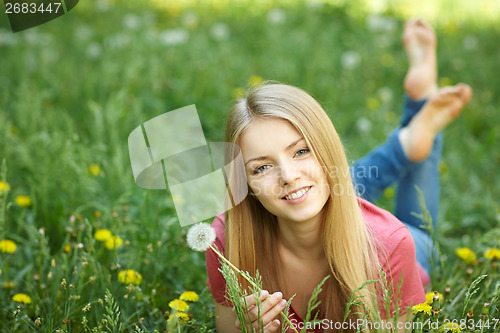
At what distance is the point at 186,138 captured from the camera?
2.44 m

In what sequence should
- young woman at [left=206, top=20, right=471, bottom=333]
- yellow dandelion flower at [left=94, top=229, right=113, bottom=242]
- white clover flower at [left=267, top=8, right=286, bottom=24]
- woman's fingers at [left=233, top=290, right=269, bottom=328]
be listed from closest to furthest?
woman's fingers at [left=233, top=290, right=269, bottom=328], young woman at [left=206, top=20, right=471, bottom=333], yellow dandelion flower at [left=94, top=229, right=113, bottom=242], white clover flower at [left=267, top=8, right=286, bottom=24]

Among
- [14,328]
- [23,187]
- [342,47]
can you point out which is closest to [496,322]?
[14,328]

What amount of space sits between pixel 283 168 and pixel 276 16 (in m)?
2.68

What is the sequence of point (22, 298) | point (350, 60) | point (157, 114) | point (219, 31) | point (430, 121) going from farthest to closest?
1. point (219, 31)
2. point (350, 60)
3. point (157, 114)
4. point (430, 121)
5. point (22, 298)

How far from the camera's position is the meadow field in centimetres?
148

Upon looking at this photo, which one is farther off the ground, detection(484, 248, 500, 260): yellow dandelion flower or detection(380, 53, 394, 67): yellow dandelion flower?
detection(380, 53, 394, 67): yellow dandelion flower

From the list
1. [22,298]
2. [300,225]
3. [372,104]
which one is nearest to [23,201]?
[22,298]

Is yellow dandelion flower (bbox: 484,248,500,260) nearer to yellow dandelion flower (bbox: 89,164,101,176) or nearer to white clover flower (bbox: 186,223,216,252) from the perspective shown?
white clover flower (bbox: 186,223,216,252)

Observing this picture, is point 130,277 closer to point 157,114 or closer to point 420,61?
point 157,114

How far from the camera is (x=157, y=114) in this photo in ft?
8.77

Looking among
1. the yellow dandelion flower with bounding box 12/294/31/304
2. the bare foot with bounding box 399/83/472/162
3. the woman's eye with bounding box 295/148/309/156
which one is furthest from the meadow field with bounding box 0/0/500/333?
the bare foot with bounding box 399/83/472/162

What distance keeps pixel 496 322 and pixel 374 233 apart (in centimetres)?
35

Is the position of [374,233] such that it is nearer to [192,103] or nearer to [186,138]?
[186,138]

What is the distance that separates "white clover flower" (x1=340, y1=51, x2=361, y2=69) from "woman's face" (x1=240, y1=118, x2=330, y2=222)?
207 centimetres
